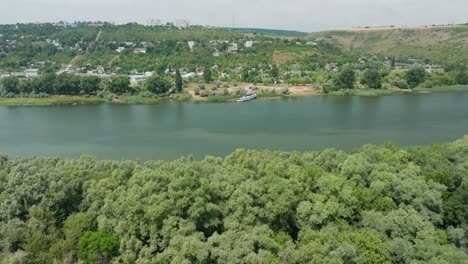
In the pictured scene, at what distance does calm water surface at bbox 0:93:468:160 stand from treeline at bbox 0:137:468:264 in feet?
30.9

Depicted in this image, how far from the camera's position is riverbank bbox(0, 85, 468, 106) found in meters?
36.6

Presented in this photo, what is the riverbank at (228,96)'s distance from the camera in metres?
36.6

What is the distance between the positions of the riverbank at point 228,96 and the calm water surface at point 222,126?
1488 millimetres

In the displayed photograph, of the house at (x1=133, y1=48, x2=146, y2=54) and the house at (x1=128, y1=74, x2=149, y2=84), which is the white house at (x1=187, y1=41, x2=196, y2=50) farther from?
the house at (x1=128, y1=74, x2=149, y2=84)

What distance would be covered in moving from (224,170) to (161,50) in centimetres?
5056

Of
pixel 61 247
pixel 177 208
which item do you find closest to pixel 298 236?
pixel 177 208

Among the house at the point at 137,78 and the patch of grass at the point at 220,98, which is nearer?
the patch of grass at the point at 220,98

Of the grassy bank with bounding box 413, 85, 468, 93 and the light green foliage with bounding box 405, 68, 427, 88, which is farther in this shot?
the light green foliage with bounding box 405, 68, 427, 88

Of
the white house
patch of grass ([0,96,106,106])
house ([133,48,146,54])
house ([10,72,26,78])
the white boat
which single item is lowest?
patch of grass ([0,96,106,106])

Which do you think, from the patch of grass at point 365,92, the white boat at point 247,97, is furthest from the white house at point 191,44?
the patch of grass at point 365,92

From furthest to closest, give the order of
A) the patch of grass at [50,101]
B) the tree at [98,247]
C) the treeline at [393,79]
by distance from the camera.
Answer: the treeline at [393,79]
the patch of grass at [50,101]
the tree at [98,247]

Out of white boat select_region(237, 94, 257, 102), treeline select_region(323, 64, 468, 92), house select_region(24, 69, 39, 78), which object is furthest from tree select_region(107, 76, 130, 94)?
treeline select_region(323, 64, 468, 92)

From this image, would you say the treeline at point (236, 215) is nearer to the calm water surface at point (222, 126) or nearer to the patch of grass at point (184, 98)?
the calm water surface at point (222, 126)

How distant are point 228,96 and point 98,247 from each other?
99.2 feet
